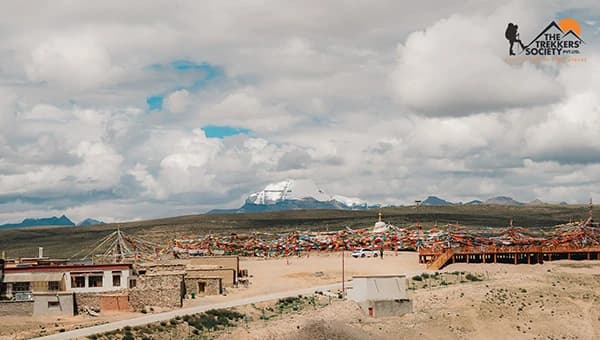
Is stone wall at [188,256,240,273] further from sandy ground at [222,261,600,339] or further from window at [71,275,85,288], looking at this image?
sandy ground at [222,261,600,339]

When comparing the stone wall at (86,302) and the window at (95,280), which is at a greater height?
the window at (95,280)

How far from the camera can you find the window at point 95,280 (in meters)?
65.8

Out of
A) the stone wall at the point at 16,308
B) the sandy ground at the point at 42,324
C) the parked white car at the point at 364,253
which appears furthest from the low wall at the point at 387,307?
the parked white car at the point at 364,253

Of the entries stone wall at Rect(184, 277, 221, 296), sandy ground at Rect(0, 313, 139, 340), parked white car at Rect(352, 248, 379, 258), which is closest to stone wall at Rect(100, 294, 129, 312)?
sandy ground at Rect(0, 313, 139, 340)

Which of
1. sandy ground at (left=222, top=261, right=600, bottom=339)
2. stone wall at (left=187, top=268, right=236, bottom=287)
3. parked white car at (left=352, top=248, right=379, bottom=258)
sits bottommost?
sandy ground at (left=222, top=261, right=600, bottom=339)

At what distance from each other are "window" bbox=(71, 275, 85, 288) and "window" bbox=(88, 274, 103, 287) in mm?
585

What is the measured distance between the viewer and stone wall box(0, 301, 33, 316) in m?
57.4

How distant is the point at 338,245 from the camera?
107 metres

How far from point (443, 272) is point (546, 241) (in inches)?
852

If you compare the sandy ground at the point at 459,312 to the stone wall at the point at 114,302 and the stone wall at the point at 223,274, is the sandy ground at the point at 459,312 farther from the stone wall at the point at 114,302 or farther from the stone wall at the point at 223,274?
the stone wall at the point at 114,302

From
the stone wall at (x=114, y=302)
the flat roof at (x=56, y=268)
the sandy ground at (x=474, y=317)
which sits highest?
the flat roof at (x=56, y=268)

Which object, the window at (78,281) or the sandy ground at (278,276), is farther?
the window at (78,281)

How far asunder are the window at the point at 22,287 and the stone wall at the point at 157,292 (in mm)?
9328

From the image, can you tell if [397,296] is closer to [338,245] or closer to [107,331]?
[107,331]
